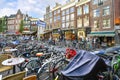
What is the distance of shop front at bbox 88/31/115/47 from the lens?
1161 inches

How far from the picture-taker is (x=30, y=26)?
8094cm

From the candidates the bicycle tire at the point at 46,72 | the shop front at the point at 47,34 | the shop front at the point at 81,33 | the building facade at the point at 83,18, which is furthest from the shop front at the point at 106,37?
the shop front at the point at 47,34

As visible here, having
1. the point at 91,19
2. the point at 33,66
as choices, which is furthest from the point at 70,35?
the point at 33,66

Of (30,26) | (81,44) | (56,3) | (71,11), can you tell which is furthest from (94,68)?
(30,26)

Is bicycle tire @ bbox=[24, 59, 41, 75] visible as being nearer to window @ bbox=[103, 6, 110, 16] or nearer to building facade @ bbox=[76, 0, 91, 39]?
window @ bbox=[103, 6, 110, 16]

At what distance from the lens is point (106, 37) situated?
1229 inches

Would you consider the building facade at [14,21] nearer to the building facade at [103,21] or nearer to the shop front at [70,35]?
the shop front at [70,35]

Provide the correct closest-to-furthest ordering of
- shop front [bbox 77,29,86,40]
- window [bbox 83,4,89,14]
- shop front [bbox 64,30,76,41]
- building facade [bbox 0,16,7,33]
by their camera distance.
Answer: window [bbox 83,4,89,14], shop front [bbox 77,29,86,40], shop front [bbox 64,30,76,41], building facade [bbox 0,16,7,33]

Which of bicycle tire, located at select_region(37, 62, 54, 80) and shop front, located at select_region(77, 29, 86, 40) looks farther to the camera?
shop front, located at select_region(77, 29, 86, 40)

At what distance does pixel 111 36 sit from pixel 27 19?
59.4 m

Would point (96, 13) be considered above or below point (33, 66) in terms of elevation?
above

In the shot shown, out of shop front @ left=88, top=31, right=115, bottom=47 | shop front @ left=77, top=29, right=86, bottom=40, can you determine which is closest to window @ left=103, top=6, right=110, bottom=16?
shop front @ left=88, top=31, right=115, bottom=47

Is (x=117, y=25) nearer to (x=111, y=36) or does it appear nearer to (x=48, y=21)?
(x=111, y=36)

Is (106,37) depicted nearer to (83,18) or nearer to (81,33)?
(81,33)
